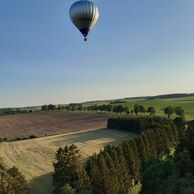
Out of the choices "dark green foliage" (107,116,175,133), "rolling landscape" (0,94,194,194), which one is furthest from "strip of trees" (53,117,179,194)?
"dark green foliage" (107,116,175,133)

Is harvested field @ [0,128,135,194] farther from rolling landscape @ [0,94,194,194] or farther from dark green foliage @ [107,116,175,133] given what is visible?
dark green foliage @ [107,116,175,133]

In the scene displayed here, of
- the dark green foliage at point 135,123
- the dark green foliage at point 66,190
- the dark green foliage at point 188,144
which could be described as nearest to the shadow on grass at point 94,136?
the dark green foliage at point 135,123

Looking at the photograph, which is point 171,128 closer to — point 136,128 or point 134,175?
point 136,128

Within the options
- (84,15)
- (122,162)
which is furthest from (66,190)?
(84,15)

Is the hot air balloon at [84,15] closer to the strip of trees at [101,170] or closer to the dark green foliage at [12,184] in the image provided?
the strip of trees at [101,170]

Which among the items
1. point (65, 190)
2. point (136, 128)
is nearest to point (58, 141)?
point (136, 128)

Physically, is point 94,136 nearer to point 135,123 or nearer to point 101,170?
point 135,123
